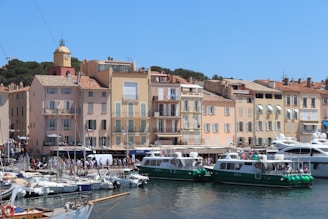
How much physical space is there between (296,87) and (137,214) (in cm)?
6273

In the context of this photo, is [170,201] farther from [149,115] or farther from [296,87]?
[296,87]

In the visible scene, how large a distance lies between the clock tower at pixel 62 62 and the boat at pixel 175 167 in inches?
879

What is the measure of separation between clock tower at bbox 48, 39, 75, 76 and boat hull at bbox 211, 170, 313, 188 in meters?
33.3

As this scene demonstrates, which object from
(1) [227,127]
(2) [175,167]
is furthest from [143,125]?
(2) [175,167]

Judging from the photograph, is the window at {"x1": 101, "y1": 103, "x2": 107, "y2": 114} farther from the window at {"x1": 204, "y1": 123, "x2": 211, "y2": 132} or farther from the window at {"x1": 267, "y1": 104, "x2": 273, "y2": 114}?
the window at {"x1": 267, "y1": 104, "x2": 273, "y2": 114}

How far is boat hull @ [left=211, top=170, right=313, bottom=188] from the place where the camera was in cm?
5897

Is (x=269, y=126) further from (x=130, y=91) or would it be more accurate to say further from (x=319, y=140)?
(x=130, y=91)

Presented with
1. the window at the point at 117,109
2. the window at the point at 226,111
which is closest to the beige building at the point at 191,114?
the window at the point at 226,111

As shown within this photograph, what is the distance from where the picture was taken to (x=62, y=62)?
301 ft

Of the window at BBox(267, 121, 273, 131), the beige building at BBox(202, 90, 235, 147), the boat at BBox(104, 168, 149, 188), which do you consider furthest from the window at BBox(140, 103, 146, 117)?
the boat at BBox(104, 168, 149, 188)

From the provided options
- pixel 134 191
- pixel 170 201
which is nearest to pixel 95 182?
pixel 134 191

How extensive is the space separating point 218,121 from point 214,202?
41.0 meters

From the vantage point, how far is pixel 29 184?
5309 cm

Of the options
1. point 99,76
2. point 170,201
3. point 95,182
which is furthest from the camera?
point 99,76
